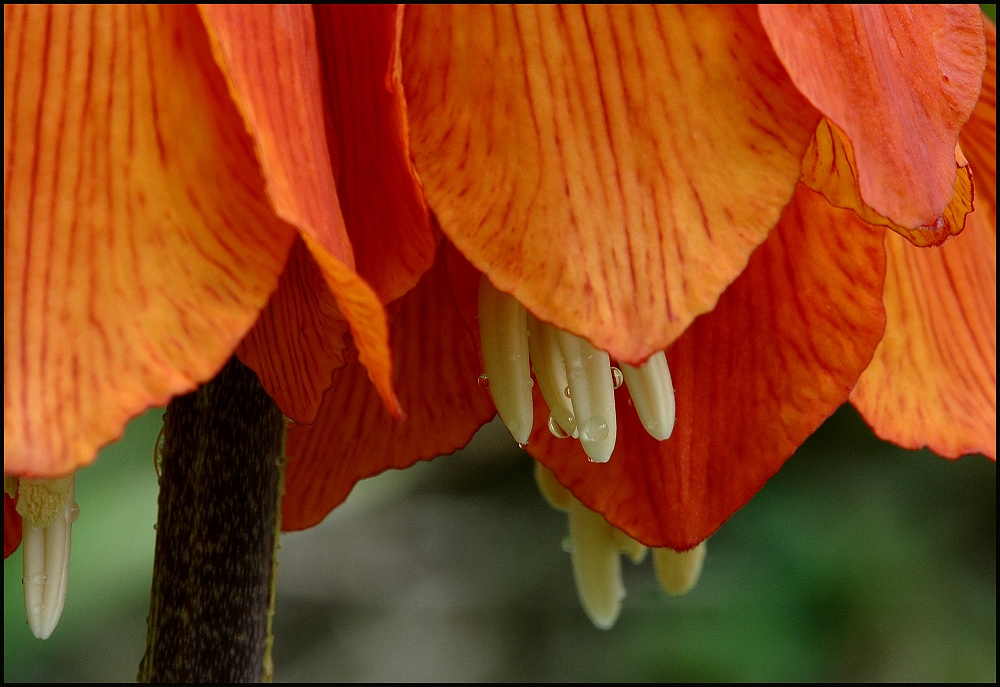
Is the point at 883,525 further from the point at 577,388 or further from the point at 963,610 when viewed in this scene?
the point at 577,388

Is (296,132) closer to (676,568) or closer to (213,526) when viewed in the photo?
(213,526)

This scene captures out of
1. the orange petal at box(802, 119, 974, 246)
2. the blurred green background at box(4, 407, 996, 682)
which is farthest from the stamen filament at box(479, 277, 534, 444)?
the blurred green background at box(4, 407, 996, 682)

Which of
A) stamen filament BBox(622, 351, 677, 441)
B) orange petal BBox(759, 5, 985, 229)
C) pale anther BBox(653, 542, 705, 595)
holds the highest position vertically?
orange petal BBox(759, 5, 985, 229)

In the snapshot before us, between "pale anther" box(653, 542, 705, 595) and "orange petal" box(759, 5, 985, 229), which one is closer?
"orange petal" box(759, 5, 985, 229)

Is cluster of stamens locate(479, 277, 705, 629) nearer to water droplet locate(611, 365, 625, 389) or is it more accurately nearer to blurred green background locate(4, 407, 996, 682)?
water droplet locate(611, 365, 625, 389)

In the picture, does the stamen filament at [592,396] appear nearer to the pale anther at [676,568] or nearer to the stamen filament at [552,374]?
the stamen filament at [552,374]
